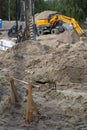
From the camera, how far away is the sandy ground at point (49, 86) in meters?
8.52

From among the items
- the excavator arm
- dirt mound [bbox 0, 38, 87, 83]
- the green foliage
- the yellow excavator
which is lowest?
the green foliage

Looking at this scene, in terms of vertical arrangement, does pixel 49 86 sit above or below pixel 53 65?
below

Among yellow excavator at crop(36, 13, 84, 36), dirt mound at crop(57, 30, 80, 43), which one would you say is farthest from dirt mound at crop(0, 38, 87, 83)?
yellow excavator at crop(36, 13, 84, 36)

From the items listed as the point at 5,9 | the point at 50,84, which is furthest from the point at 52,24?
the point at 5,9

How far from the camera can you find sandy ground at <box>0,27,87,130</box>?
335 inches

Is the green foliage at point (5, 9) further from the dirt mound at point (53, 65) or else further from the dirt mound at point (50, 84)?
the dirt mound at point (53, 65)

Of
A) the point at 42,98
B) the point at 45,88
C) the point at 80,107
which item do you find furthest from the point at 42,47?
the point at 80,107

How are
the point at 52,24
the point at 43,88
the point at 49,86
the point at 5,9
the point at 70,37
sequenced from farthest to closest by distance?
the point at 5,9 → the point at 52,24 → the point at 70,37 → the point at 49,86 → the point at 43,88

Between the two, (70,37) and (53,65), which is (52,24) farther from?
(53,65)

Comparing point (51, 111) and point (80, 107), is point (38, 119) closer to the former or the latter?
point (51, 111)

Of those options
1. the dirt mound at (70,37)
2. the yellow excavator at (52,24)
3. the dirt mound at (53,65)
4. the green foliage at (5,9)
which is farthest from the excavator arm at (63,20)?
the green foliage at (5,9)

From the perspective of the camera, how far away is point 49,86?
1180 centimetres

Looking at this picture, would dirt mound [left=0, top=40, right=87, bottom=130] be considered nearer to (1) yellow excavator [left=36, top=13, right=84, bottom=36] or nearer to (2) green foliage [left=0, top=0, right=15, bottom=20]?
(1) yellow excavator [left=36, top=13, right=84, bottom=36]

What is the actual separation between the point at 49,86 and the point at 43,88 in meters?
0.33
